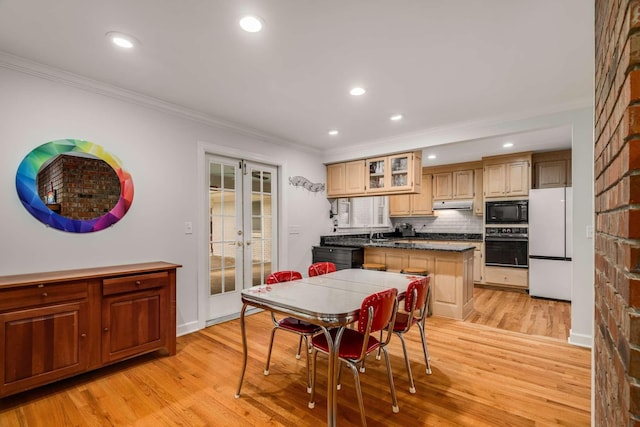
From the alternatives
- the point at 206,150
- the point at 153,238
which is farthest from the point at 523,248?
the point at 153,238

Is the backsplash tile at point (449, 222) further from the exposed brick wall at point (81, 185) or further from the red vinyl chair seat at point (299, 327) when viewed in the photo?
the exposed brick wall at point (81, 185)

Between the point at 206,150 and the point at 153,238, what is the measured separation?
1.18m

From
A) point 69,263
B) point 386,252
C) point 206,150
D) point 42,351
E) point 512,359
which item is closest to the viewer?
point 42,351

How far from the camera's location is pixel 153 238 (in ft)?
10.3

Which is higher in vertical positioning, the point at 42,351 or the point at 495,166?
the point at 495,166

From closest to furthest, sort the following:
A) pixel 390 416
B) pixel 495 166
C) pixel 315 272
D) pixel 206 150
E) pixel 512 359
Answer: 1. pixel 390 416
2. pixel 512 359
3. pixel 315 272
4. pixel 206 150
5. pixel 495 166

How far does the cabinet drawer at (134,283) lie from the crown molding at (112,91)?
1711 millimetres

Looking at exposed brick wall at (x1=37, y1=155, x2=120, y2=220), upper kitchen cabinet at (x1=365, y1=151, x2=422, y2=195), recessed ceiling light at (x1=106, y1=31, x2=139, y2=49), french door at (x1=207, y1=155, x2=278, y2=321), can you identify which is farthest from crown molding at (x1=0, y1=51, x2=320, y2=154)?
upper kitchen cabinet at (x1=365, y1=151, x2=422, y2=195)

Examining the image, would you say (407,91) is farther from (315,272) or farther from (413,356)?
(413,356)

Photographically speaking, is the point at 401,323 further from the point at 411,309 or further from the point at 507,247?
the point at 507,247

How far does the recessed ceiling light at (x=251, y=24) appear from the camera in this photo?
188 cm

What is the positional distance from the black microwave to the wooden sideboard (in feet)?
17.2

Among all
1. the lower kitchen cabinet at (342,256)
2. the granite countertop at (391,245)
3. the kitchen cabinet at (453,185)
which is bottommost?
the lower kitchen cabinet at (342,256)

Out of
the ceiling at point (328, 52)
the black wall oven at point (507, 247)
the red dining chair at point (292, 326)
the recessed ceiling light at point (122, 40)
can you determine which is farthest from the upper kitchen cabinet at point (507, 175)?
the recessed ceiling light at point (122, 40)
